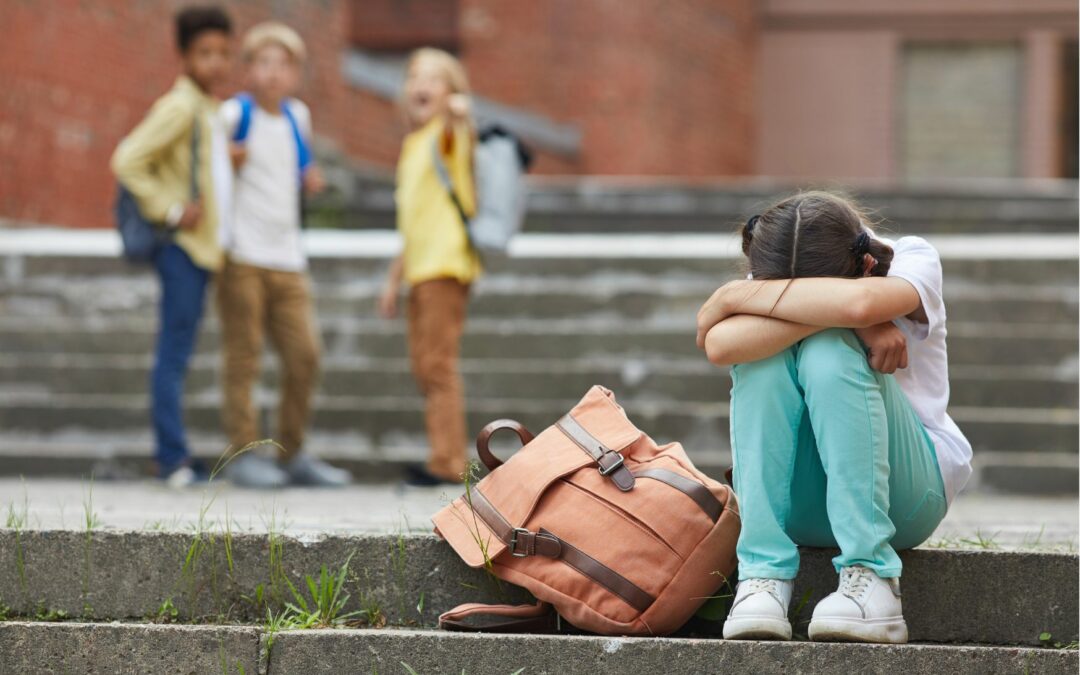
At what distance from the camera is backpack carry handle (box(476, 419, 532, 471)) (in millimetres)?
3314

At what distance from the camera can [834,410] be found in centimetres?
304

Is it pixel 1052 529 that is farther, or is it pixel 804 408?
pixel 1052 529

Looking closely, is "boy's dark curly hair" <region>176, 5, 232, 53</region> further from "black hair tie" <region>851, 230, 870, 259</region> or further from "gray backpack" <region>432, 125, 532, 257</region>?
"black hair tie" <region>851, 230, 870, 259</region>

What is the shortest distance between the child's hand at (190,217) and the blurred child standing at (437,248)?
0.80 metres

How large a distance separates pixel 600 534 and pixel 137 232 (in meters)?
3.40

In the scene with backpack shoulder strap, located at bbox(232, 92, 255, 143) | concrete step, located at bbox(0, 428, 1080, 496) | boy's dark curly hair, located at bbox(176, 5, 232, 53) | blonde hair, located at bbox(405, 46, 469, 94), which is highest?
boy's dark curly hair, located at bbox(176, 5, 232, 53)

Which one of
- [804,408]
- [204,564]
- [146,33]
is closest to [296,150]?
[204,564]

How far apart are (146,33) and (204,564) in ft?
25.9

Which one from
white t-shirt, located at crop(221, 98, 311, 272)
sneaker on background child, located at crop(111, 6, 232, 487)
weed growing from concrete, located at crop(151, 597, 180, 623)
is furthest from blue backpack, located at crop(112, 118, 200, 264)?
weed growing from concrete, located at crop(151, 597, 180, 623)

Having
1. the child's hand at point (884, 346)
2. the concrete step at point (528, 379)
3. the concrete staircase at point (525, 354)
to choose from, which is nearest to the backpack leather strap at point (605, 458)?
the child's hand at point (884, 346)

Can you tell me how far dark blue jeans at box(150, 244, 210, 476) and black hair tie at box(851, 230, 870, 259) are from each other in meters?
3.50

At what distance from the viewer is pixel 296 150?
640 centimetres

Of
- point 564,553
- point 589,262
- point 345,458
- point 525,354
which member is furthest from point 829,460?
point 589,262

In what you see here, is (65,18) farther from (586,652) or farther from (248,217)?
(586,652)
